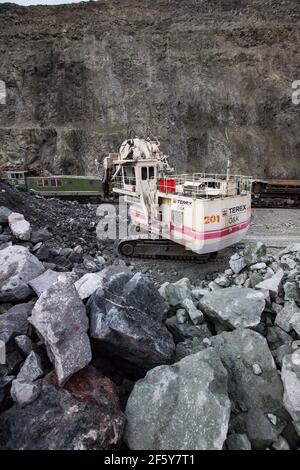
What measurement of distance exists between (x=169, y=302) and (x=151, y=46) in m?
28.4

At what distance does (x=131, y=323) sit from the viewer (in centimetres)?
376

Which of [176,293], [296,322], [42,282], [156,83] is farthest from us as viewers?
[156,83]

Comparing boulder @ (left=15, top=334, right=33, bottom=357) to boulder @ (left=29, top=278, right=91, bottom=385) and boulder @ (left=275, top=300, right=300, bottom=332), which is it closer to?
boulder @ (left=29, top=278, right=91, bottom=385)

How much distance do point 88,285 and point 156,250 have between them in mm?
6248

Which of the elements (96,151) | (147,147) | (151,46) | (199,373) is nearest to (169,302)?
(199,373)

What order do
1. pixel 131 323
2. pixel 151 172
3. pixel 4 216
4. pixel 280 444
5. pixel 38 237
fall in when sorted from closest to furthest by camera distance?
pixel 280 444 < pixel 131 323 < pixel 38 237 < pixel 4 216 < pixel 151 172

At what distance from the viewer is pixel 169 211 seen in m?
9.98

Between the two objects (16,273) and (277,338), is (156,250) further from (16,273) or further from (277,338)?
(277,338)

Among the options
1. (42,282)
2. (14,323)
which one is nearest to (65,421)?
(14,323)

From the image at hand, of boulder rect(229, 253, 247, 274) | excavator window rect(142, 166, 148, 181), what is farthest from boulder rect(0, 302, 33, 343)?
excavator window rect(142, 166, 148, 181)

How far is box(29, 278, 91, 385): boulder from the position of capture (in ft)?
10.5

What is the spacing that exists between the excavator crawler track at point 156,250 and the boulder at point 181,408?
692 centimetres

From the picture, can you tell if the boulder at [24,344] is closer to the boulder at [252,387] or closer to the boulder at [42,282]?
the boulder at [42,282]
